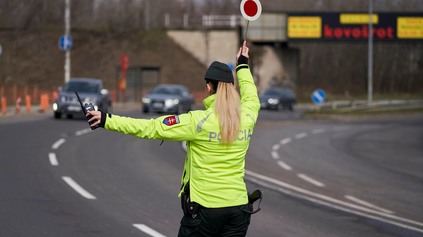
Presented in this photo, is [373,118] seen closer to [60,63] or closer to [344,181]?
[344,181]

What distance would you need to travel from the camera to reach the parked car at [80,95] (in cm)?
3372

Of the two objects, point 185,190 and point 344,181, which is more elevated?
point 185,190

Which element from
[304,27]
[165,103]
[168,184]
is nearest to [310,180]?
[168,184]

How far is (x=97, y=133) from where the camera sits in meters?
27.4

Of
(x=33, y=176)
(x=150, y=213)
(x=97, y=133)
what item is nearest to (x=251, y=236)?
(x=150, y=213)

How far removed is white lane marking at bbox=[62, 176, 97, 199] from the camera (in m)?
13.0

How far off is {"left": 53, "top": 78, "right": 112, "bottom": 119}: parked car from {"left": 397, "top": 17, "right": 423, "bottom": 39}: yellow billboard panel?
3466cm

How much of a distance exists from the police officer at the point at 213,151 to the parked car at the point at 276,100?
4662cm

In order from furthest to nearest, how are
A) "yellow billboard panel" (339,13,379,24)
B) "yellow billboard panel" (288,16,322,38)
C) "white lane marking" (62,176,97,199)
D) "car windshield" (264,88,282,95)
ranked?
"yellow billboard panel" (339,13,379,24), "yellow billboard panel" (288,16,322,38), "car windshield" (264,88,282,95), "white lane marking" (62,176,97,199)

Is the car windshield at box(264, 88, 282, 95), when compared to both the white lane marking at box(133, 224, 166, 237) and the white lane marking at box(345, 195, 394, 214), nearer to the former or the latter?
the white lane marking at box(345, 195, 394, 214)

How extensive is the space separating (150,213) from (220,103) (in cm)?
600

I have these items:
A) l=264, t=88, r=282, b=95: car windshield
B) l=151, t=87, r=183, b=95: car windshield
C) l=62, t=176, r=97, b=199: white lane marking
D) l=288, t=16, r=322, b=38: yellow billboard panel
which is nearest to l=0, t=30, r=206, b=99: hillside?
l=288, t=16, r=322, b=38: yellow billboard panel

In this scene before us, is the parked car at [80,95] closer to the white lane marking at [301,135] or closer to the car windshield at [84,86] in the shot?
the car windshield at [84,86]

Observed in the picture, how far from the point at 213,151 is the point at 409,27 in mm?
63302
